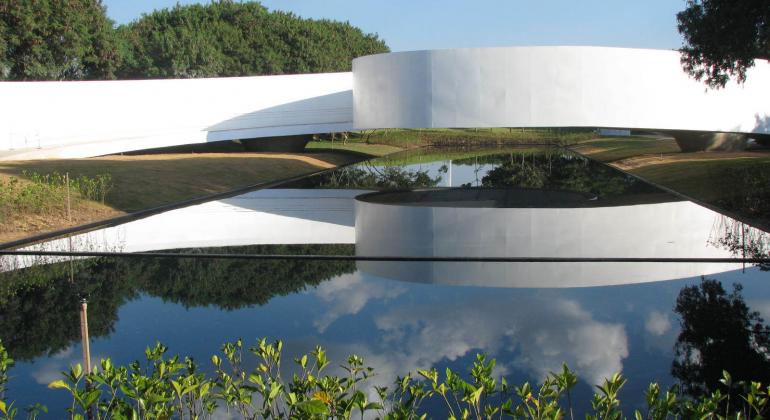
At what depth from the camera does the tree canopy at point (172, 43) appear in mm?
39219

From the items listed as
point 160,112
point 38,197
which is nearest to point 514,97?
point 38,197

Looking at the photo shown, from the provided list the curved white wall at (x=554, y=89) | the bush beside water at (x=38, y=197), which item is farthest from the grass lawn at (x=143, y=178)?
the curved white wall at (x=554, y=89)

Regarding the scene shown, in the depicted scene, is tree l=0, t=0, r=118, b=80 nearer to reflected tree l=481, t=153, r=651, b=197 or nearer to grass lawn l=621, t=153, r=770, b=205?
reflected tree l=481, t=153, r=651, b=197

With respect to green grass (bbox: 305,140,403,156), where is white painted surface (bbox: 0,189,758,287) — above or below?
below

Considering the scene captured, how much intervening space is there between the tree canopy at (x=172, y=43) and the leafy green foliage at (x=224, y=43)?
67mm

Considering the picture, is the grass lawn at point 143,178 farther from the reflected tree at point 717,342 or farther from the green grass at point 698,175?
the green grass at point 698,175

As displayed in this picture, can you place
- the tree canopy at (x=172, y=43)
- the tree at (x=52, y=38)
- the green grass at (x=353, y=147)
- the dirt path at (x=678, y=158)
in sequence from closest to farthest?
the dirt path at (x=678, y=158)
the tree at (x=52, y=38)
the tree canopy at (x=172, y=43)
the green grass at (x=353, y=147)

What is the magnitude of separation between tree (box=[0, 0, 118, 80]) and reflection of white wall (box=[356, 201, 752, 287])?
2932 centimetres

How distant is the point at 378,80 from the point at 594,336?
716 inches

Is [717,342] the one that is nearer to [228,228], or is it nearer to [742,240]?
[742,240]

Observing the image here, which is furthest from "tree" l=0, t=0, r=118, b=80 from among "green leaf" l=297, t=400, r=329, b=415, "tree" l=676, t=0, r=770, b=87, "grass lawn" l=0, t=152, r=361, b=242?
"green leaf" l=297, t=400, r=329, b=415

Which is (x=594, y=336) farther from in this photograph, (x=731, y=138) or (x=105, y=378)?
(x=731, y=138)

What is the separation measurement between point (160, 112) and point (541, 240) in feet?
79.0

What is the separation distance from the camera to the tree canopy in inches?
1544
